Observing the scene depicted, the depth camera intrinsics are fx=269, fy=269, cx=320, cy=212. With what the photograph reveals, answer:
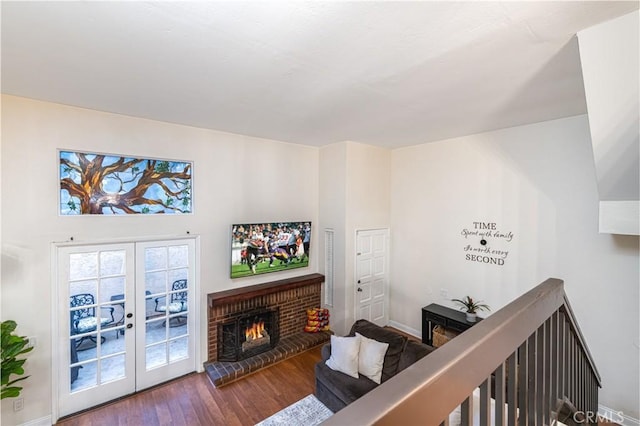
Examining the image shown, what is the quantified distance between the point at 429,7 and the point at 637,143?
167 centimetres

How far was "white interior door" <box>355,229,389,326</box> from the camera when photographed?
474cm

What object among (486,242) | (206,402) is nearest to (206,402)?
(206,402)

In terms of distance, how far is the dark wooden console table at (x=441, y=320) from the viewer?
3875 millimetres

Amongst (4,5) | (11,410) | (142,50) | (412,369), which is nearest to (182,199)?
(142,50)

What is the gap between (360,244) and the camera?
15.6ft

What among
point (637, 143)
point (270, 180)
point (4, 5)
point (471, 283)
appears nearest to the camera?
point (4, 5)

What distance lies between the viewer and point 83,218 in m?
3.00

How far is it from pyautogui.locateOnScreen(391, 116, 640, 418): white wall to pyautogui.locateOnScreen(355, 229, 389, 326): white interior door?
247 millimetres

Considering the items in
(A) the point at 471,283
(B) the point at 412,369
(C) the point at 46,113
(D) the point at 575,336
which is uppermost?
(C) the point at 46,113

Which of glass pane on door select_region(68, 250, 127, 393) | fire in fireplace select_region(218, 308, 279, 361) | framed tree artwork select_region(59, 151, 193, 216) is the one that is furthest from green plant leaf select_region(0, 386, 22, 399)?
fire in fireplace select_region(218, 308, 279, 361)

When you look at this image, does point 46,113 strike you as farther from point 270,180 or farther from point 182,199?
point 270,180

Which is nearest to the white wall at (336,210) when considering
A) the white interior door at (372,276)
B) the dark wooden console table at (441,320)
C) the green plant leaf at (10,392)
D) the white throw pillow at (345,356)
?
the white interior door at (372,276)

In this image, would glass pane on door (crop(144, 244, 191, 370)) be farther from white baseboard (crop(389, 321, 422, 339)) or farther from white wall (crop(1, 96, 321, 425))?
white baseboard (crop(389, 321, 422, 339))

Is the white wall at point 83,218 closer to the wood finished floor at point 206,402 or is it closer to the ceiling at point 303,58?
the ceiling at point 303,58
